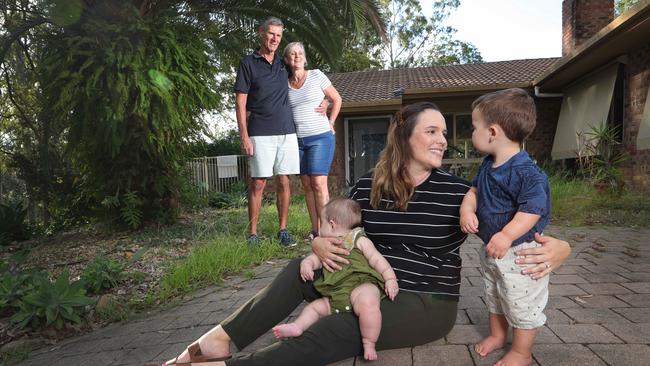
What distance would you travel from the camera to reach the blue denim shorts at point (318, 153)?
4.33m

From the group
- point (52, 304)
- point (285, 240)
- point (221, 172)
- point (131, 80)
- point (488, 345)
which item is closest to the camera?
point (488, 345)

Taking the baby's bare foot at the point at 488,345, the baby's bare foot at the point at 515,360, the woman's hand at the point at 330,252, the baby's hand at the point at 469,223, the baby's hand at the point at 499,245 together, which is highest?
the baby's hand at the point at 469,223

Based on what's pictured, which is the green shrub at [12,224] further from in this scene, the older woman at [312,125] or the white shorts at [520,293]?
the white shorts at [520,293]

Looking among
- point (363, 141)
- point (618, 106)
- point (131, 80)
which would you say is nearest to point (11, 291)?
point (131, 80)

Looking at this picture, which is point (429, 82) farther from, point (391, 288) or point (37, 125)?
point (391, 288)

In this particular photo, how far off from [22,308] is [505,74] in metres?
12.2

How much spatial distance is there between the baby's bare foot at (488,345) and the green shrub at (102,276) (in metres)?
2.95

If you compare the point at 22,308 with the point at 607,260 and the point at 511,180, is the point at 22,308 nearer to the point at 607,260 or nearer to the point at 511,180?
the point at 511,180

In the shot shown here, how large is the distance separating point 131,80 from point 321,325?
4817 mm

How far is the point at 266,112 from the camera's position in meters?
4.25

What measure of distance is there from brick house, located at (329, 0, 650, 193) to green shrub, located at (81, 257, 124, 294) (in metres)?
6.98

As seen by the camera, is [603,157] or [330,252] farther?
[603,157]

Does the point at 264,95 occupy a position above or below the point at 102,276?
above

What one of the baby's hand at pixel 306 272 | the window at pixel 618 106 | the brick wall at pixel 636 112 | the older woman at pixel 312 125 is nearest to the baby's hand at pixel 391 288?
the baby's hand at pixel 306 272
